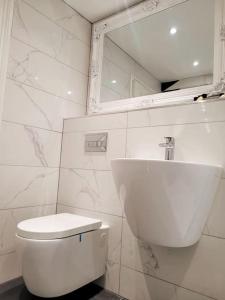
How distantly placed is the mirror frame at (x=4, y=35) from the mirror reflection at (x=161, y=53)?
718mm

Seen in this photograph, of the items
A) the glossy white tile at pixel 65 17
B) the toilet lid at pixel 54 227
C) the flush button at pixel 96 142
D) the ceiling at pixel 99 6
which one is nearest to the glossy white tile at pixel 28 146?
the flush button at pixel 96 142

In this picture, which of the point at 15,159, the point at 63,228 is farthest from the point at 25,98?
the point at 63,228

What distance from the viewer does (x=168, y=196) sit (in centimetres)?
88

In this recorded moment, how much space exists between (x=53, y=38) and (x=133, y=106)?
2.36ft

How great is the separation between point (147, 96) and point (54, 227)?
0.99 metres

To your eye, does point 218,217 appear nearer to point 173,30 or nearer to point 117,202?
point 117,202

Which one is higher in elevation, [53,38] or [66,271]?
[53,38]

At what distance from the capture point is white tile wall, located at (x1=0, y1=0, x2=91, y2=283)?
1.33 meters

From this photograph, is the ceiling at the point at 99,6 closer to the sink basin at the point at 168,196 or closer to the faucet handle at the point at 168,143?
the faucet handle at the point at 168,143

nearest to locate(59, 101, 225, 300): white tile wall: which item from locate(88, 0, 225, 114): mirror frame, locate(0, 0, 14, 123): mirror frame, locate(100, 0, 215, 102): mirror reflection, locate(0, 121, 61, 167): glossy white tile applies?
locate(0, 121, 61, 167): glossy white tile

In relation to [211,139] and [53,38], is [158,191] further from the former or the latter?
[53,38]

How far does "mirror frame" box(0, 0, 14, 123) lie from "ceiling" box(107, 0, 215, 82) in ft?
2.66

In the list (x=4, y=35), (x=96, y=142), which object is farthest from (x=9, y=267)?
(x=4, y=35)

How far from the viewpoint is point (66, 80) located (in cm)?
169
